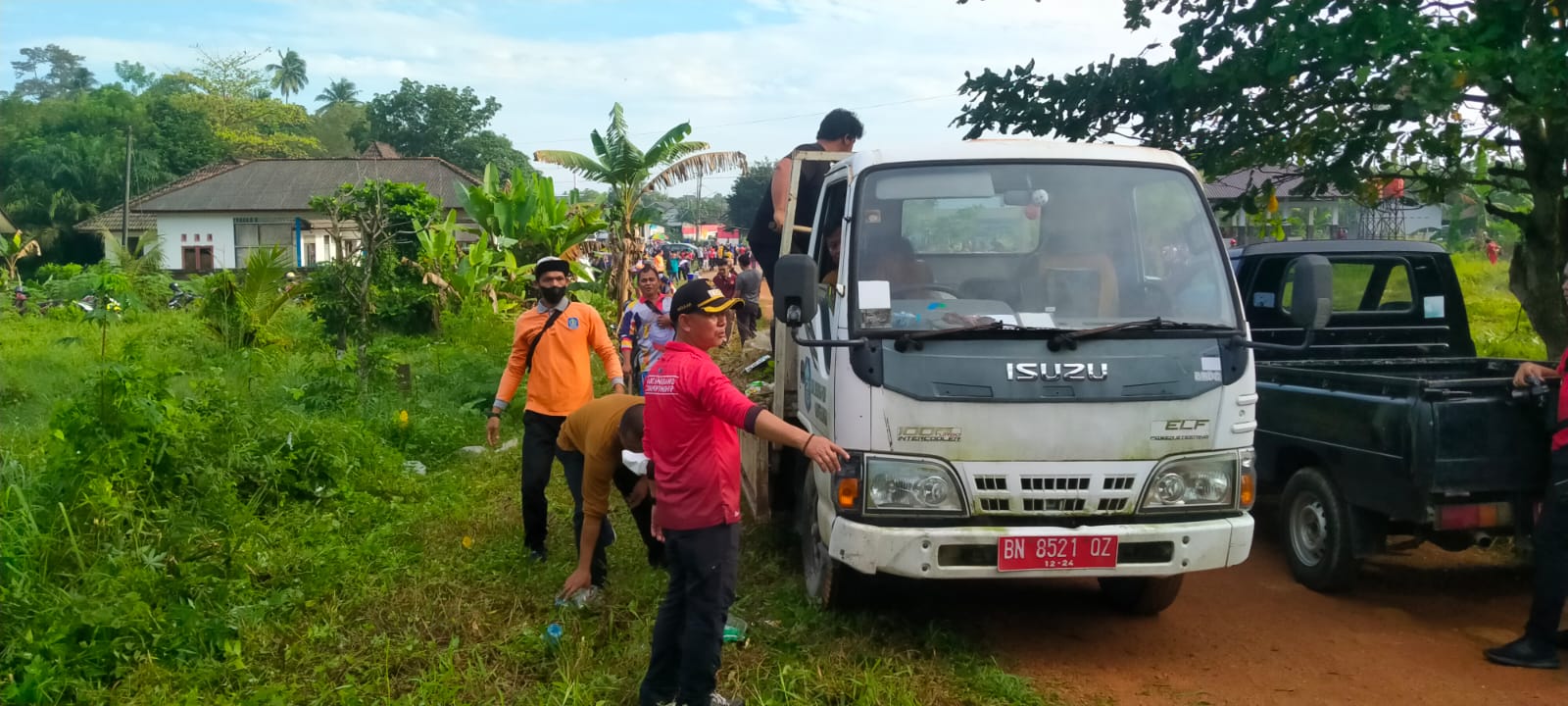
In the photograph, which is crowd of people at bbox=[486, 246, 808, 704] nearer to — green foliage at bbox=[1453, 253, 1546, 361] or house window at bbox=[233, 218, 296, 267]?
green foliage at bbox=[1453, 253, 1546, 361]

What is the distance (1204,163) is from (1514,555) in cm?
375

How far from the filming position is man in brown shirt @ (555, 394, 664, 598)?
16.0 ft

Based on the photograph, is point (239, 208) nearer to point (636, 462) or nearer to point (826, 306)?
point (826, 306)

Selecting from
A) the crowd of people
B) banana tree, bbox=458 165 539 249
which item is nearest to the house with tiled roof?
banana tree, bbox=458 165 539 249

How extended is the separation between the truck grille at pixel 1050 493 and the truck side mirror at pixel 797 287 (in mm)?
912

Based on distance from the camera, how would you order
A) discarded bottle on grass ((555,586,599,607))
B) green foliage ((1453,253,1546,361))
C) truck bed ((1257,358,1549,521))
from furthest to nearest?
green foliage ((1453,253,1546,361)) < discarded bottle on grass ((555,586,599,607)) < truck bed ((1257,358,1549,521))

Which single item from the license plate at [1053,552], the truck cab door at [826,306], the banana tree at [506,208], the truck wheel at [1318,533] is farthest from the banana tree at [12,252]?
the license plate at [1053,552]

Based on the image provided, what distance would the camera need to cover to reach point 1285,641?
17.0 ft

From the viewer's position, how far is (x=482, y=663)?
4695 millimetres

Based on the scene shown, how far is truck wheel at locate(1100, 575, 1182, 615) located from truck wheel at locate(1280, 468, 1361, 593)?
0.95m

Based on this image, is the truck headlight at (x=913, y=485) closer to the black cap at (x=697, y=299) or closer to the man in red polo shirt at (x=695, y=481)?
the man in red polo shirt at (x=695, y=481)

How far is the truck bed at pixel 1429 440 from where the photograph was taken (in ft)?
16.9

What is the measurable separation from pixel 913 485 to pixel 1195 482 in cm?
111

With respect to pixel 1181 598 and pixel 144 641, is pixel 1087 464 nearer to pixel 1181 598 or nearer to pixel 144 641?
pixel 1181 598
